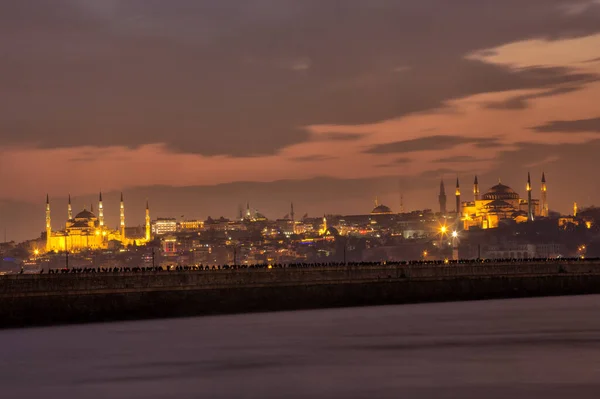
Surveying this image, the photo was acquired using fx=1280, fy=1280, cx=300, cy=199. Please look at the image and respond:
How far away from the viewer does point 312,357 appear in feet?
208

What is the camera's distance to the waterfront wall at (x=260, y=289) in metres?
74.4

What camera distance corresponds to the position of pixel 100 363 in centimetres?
6062

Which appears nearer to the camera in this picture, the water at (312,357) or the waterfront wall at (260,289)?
the water at (312,357)

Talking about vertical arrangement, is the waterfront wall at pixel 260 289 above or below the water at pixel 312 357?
above

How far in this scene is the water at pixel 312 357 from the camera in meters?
52.7

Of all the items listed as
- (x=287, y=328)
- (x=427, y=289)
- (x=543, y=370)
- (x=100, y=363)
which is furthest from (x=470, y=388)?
(x=427, y=289)

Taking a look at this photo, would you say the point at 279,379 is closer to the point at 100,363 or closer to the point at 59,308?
the point at 100,363

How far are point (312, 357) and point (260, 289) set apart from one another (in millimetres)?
22959

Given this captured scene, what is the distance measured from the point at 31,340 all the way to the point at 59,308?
7756 mm

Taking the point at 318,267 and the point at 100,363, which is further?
the point at 318,267

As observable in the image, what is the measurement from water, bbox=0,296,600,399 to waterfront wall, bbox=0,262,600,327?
1.50 meters

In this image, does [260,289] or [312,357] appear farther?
[260,289]

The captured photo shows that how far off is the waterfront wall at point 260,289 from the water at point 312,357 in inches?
58.9

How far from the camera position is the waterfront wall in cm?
7444
